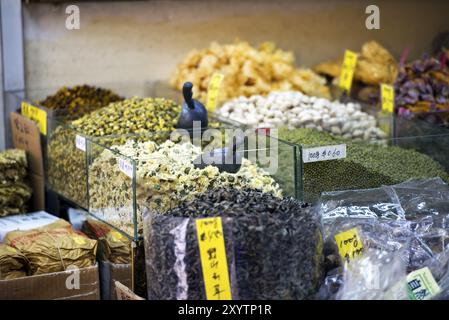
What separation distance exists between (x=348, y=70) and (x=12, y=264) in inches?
85.1

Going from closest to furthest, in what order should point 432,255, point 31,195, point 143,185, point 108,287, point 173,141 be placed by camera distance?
point 432,255, point 143,185, point 108,287, point 173,141, point 31,195

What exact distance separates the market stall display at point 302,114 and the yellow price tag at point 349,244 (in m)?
1.05

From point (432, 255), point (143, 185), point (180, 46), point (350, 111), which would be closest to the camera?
point (432, 255)

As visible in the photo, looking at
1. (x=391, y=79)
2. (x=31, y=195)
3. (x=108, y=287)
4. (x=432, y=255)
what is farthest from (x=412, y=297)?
(x=391, y=79)

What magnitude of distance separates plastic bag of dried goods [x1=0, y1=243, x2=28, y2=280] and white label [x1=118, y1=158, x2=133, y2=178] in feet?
1.44

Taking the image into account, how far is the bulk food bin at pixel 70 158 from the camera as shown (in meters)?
2.65

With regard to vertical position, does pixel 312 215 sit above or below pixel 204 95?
below

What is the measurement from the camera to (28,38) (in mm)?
3408

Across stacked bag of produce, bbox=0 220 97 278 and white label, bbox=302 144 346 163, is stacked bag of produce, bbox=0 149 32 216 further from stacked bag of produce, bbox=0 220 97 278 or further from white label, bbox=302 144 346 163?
white label, bbox=302 144 346 163

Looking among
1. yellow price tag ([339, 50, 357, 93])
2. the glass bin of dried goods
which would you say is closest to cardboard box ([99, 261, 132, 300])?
the glass bin of dried goods

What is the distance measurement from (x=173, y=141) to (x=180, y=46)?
1239mm

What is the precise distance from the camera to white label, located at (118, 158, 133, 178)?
2211mm

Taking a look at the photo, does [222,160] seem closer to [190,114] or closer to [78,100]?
[190,114]

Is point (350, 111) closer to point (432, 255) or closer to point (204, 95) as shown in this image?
point (204, 95)
